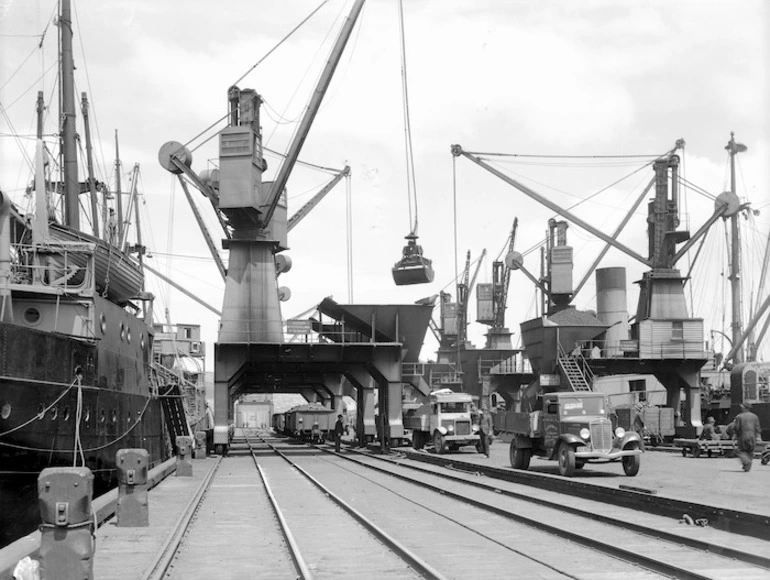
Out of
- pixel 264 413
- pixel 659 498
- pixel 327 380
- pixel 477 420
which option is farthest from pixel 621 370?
pixel 264 413

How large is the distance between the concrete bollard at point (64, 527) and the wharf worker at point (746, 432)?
1914cm

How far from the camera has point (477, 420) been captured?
39.5 m

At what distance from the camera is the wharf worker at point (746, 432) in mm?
24094

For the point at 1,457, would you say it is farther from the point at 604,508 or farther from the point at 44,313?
the point at 604,508

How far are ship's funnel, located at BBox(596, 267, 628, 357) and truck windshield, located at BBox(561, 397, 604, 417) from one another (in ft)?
185

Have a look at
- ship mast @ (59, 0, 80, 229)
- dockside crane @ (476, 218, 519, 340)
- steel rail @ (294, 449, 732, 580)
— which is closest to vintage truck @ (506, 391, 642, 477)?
steel rail @ (294, 449, 732, 580)

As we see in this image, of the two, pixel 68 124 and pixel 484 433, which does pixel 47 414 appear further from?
pixel 484 433

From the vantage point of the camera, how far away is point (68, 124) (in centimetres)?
3259

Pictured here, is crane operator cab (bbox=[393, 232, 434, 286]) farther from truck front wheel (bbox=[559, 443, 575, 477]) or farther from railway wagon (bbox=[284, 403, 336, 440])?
railway wagon (bbox=[284, 403, 336, 440])

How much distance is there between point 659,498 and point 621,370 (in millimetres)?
39732

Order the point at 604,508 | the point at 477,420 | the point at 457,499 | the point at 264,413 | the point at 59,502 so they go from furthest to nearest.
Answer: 1. the point at 264,413
2. the point at 477,420
3. the point at 457,499
4. the point at 604,508
5. the point at 59,502

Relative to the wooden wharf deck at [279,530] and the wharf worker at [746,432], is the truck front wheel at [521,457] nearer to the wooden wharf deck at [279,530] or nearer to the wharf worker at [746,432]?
the wooden wharf deck at [279,530]

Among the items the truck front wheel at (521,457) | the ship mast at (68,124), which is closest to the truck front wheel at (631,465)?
the truck front wheel at (521,457)

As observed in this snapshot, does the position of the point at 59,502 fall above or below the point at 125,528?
above
